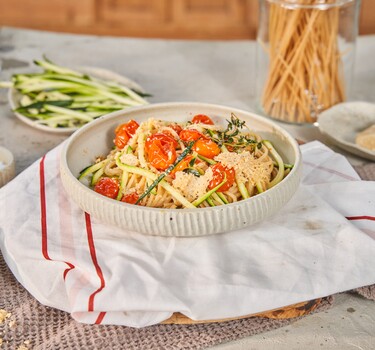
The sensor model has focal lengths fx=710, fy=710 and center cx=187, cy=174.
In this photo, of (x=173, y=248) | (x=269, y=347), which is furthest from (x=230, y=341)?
(x=173, y=248)

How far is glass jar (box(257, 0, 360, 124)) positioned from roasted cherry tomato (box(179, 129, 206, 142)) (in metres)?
0.57

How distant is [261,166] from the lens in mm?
1297

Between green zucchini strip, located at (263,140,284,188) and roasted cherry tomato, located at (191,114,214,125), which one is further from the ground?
roasted cherry tomato, located at (191,114,214,125)

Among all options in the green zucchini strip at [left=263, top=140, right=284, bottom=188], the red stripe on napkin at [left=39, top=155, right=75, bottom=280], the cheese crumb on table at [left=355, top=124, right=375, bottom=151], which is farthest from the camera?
the cheese crumb on table at [left=355, top=124, right=375, bottom=151]

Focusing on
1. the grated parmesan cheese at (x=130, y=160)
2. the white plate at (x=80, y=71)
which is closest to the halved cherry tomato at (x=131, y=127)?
the grated parmesan cheese at (x=130, y=160)

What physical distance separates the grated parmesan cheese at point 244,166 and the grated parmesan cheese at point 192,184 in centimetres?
4

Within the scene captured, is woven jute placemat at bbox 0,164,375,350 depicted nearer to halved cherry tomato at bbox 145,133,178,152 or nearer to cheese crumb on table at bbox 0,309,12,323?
cheese crumb on table at bbox 0,309,12,323

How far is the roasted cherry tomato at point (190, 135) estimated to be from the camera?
53.0 inches

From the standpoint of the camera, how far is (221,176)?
1.25 metres

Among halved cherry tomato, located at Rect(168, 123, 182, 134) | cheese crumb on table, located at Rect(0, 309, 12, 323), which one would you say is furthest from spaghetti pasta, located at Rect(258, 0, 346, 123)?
cheese crumb on table, located at Rect(0, 309, 12, 323)

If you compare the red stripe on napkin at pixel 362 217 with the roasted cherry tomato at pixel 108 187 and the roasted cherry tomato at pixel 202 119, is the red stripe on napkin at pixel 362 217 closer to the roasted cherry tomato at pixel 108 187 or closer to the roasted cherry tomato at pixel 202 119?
the roasted cherry tomato at pixel 202 119

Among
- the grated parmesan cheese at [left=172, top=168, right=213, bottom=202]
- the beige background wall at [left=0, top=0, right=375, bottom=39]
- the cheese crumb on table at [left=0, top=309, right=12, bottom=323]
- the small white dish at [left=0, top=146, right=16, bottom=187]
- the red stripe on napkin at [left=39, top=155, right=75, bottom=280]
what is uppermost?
the grated parmesan cheese at [left=172, top=168, right=213, bottom=202]

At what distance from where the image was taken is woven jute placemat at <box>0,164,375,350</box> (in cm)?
112

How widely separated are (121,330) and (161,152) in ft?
1.08
